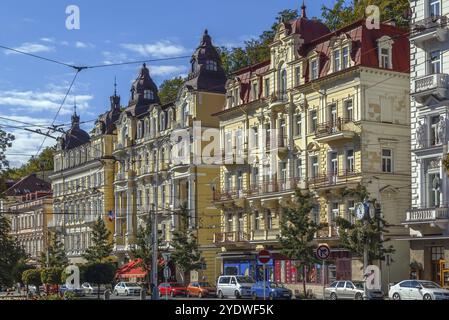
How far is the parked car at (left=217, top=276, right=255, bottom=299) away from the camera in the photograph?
4781cm

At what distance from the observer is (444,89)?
1683 inches

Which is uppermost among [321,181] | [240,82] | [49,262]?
[240,82]

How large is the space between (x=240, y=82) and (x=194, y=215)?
12.3 metres

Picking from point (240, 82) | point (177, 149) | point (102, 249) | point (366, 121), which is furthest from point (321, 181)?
point (102, 249)

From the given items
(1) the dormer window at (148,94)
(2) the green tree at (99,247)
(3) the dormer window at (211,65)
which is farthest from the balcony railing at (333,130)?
(1) the dormer window at (148,94)

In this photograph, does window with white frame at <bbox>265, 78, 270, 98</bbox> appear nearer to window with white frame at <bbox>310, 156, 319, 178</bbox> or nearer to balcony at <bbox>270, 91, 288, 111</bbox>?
balcony at <bbox>270, 91, 288, 111</bbox>

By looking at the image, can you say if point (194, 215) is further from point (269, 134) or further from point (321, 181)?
point (321, 181)

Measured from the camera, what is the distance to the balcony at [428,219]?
138ft

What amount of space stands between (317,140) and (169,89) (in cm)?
4353

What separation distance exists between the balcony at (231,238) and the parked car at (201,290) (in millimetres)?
6137

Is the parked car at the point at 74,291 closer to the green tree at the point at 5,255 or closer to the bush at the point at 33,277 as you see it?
the bush at the point at 33,277
